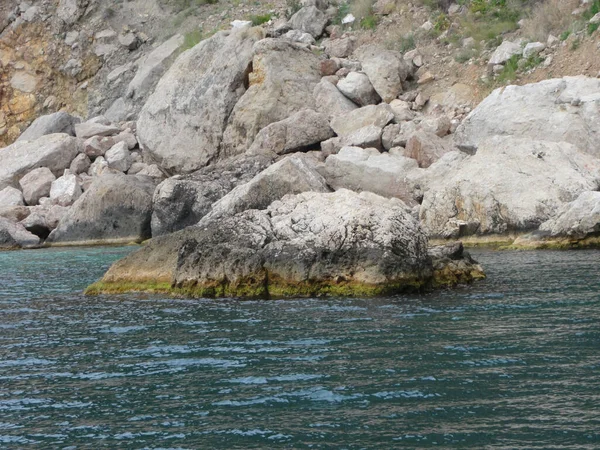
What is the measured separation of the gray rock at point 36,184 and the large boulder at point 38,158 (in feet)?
2.56

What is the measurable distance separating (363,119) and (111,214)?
31.5 feet

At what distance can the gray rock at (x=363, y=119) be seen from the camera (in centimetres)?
2844

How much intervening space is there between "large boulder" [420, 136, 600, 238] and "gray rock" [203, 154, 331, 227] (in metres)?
3.80

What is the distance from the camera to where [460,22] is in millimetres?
35000

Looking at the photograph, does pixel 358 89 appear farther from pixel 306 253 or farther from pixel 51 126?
pixel 306 253

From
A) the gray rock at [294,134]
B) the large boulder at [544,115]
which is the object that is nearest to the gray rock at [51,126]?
the gray rock at [294,134]

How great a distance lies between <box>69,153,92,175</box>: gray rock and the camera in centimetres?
3366

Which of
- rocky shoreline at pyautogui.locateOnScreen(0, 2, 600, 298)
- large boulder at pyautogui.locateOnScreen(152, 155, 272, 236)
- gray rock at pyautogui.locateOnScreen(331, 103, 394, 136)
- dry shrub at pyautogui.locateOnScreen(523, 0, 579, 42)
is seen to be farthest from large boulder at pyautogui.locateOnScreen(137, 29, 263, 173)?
dry shrub at pyautogui.locateOnScreen(523, 0, 579, 42)

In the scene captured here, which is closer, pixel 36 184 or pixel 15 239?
pixel 15 239

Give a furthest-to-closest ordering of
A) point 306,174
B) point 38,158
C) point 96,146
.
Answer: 1. point 96,146
2. point 38,158
3. point 306,174

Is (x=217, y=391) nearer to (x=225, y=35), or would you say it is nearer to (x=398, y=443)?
(x=398, y=443)

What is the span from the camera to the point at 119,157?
33719 mm

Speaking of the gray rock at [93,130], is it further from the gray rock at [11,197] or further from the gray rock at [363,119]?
the gray rock at [363,119]

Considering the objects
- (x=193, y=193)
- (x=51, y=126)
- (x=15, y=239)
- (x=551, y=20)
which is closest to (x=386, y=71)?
(x=551, y=20)
